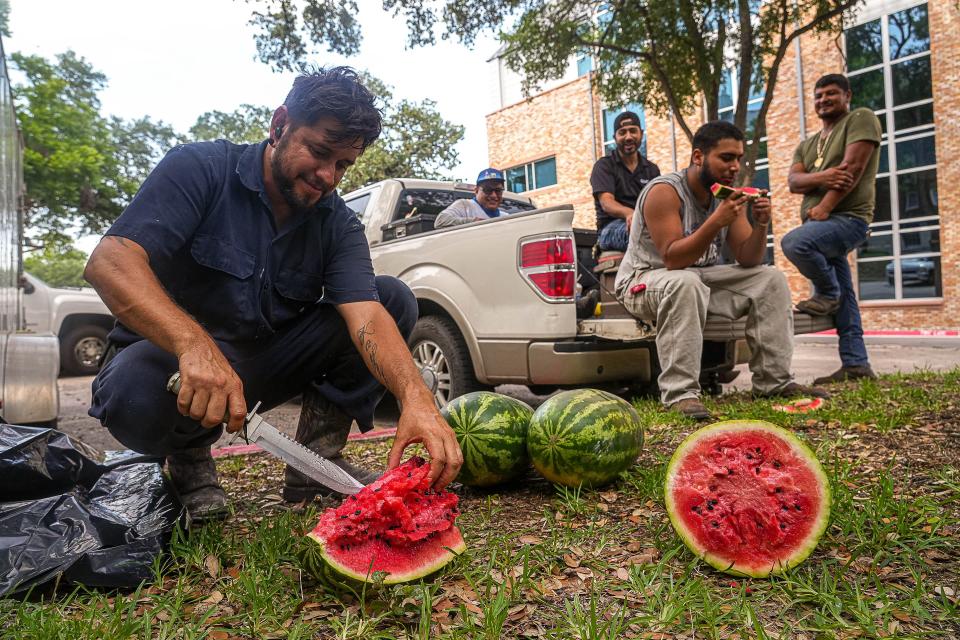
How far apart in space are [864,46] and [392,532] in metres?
21.9

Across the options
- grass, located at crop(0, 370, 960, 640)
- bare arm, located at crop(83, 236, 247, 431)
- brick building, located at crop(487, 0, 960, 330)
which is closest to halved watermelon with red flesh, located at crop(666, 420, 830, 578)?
grass, located at crop(0, 370, 960, 640)

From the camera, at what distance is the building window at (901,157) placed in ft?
57.6

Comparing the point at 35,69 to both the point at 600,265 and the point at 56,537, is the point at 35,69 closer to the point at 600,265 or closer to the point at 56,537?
the point at 600,265

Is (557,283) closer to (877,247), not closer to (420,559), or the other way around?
(420,559)

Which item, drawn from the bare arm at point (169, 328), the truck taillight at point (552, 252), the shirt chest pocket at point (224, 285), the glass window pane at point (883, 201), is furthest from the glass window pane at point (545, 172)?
the bare arm at point (169, 328)

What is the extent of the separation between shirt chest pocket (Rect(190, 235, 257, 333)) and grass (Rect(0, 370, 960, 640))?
87cm

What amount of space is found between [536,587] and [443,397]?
3.86 m

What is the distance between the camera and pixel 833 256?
228 inches

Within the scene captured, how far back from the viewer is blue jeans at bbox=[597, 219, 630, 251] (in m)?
6.09

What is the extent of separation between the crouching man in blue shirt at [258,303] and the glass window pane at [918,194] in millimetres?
19278

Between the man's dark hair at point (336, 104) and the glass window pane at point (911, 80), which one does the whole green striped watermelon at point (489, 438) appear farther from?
the glass window pane at point (911, 80)

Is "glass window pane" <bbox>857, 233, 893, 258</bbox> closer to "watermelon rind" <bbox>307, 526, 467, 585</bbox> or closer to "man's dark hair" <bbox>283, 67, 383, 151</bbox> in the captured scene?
"man's dark hair" <bbox>283, 67, 383, 151</bbox>

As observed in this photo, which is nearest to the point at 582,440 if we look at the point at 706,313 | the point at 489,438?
the point at 489,438

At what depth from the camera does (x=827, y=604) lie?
5.80 ft
